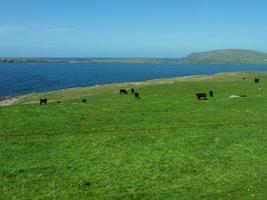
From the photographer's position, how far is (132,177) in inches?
1046

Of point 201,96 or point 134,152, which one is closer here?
point 134,152

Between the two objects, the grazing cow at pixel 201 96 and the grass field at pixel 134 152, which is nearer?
the grass field at pixel 134 152

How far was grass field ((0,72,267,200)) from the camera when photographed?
24.6 m

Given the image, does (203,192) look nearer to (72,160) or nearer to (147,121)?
(72,160)

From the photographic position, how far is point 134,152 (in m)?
31.7

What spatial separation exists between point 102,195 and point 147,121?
19.2 m

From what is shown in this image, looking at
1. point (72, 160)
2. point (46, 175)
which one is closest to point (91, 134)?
point (72, 160)

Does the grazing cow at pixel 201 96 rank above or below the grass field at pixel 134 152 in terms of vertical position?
above

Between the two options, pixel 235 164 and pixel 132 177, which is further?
pixel 235 164

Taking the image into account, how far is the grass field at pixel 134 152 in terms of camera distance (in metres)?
24.6

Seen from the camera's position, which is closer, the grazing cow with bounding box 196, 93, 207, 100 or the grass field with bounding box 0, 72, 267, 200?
the grass field with bounding box 0, 72, 267, 200

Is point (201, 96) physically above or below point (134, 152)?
above

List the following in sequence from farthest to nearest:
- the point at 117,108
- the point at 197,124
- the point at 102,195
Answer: the point at 117,108 < the point at 197,124 < the point at 102,195

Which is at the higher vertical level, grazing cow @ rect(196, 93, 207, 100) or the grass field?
grazing cow @ rect(196, 93, 207, 100)
